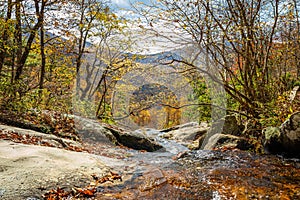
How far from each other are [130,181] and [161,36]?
3.62 m

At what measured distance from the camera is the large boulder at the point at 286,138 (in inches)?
139

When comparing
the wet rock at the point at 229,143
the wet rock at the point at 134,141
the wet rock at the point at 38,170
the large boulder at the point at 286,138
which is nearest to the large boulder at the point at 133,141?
the wet rock at the point at 134,141

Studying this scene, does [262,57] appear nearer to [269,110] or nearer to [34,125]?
[269,110]

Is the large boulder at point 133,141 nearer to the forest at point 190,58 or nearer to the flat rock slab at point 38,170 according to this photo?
the forest at point 190,58

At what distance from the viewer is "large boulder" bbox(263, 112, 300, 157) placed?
3527mm

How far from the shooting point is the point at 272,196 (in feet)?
7.39

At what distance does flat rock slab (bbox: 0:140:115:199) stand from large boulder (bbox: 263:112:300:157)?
9.26ft

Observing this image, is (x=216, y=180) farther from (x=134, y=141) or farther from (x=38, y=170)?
(x=134, y=141)

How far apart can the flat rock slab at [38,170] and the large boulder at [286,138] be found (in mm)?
2824

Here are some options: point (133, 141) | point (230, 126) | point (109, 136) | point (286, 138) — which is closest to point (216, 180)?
point (286, 138)

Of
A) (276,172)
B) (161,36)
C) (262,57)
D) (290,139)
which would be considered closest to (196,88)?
(262,57)

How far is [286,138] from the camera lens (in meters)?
3.70

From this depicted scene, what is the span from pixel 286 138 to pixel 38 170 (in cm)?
359

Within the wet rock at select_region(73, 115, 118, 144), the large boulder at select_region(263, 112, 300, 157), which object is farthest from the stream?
the wet rock at select_region(73, 115, 118, 144)
